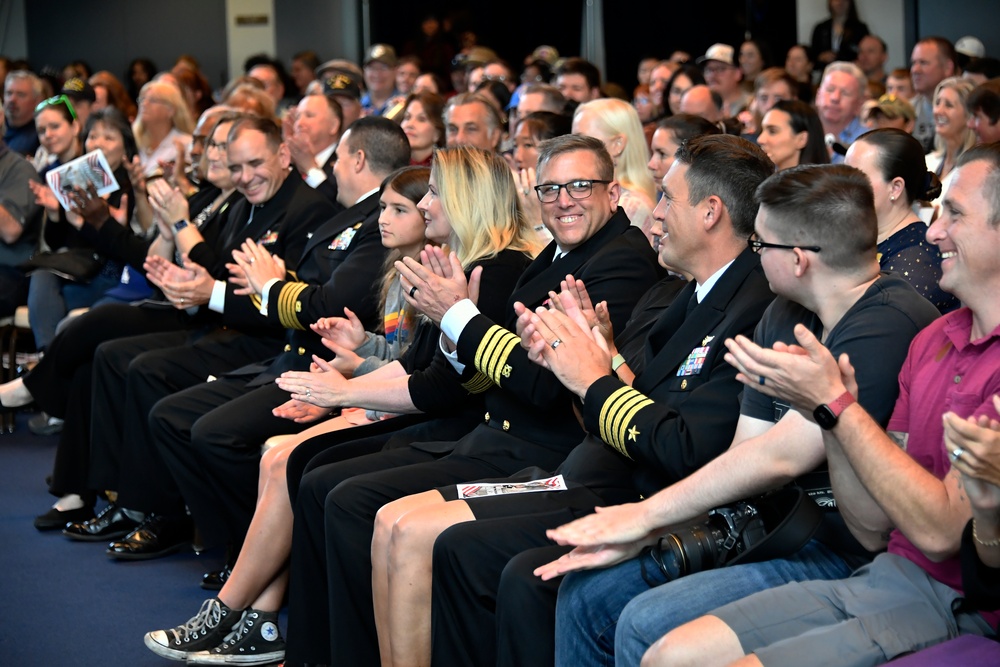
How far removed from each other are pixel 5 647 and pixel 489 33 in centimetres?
1061

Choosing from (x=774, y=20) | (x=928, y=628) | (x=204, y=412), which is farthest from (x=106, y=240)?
(x=774, y=20)

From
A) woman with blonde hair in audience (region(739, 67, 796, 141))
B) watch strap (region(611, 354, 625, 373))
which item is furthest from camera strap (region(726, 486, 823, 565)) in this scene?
woman with blonde hair in audience (region(739, 67, 796, 141))

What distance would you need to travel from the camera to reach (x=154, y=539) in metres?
4.34

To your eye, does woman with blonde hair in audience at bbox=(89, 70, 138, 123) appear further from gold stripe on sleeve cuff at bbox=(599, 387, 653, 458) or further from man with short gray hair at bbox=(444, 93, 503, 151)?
gold stripe on sleeve cuff at bbox=(599, 387, 653, 458)

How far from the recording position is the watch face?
2010mm

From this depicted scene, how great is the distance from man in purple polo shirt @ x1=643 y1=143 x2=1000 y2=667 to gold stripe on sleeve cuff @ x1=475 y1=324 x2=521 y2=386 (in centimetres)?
89

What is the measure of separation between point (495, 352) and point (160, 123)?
4.66 m

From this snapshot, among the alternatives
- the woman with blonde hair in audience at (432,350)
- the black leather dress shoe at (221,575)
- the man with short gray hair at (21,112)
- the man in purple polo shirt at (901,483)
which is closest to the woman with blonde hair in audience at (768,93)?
the woman with blonde hair in audience at (432,350)

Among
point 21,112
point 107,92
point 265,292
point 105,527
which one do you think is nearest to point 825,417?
point 265,292

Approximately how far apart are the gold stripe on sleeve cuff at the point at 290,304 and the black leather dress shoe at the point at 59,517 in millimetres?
1288

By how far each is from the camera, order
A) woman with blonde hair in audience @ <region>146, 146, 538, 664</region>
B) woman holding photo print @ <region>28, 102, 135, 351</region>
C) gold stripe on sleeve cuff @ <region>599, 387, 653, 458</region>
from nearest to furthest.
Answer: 1. gold stripe on sleeve cuff @ <region>599, 387, 653, 458</region>
2. woman with blonde hair in audience @ <region>146, 146, 538, 664</region>
3. woman holding photo print @ <region>28, 102, 135, 351</region>

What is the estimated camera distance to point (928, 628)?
6.62 feet

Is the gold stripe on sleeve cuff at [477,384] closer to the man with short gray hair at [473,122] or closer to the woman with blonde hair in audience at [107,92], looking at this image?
the man with short gray hair at [473,122]

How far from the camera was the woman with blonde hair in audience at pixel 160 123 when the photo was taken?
6961 millimetres
